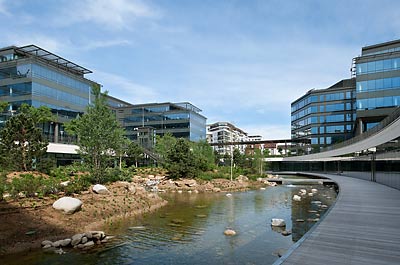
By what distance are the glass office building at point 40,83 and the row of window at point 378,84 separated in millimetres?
45115

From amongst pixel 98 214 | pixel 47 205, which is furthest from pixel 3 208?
pixel 98 214

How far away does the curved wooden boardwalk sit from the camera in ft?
25.5

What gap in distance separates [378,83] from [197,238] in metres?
50.2

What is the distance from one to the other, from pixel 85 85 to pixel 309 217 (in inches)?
2049

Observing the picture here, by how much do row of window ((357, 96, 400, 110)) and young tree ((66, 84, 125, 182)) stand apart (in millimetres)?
44687

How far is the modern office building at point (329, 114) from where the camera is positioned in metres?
83.8

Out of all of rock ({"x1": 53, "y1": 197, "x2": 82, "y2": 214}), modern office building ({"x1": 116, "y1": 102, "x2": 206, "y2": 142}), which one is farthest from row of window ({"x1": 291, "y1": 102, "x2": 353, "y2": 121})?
rock ({"x1": 53, "y1": 197, "x2": 82, "y2": 214})

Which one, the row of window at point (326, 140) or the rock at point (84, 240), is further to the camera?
the row of window at point (326, 140)

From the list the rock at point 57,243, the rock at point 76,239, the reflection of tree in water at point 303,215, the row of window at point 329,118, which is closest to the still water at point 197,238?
the reflection of tree in water at point 303,215

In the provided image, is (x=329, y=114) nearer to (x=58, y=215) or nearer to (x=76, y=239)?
(x=58, y=215)

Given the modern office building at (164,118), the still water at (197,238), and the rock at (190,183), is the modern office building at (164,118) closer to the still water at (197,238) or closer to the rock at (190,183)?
the rock at (190,183)

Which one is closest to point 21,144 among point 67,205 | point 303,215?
point 67,205

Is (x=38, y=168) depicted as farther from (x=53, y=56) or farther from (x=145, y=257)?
(x=53, y=56)

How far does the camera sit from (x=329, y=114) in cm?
8706
